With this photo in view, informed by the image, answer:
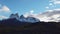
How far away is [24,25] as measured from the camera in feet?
60.0

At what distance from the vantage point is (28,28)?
1812 cm

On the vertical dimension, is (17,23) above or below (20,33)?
above

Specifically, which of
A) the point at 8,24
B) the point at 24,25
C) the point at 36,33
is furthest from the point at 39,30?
the point at 8,24

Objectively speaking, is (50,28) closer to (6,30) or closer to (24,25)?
(24,25)

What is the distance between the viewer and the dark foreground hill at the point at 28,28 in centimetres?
1662

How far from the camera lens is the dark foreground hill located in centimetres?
1662

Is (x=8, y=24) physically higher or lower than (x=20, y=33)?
higher

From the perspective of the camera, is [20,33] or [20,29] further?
[20,29]

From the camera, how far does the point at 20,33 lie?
16.3 metres

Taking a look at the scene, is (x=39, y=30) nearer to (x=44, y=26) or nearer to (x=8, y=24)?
(x=44, y=26)

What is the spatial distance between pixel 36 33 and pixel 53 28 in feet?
6.83

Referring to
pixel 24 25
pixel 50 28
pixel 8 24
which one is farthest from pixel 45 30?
pixel 8 24

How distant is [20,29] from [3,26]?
2.08 m

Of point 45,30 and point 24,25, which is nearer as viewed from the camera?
point 45,30
